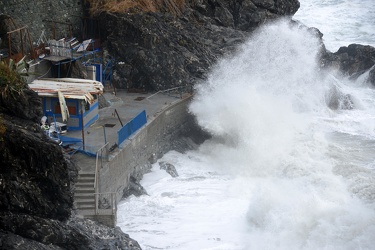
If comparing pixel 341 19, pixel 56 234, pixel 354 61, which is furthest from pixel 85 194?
pixel 341 19

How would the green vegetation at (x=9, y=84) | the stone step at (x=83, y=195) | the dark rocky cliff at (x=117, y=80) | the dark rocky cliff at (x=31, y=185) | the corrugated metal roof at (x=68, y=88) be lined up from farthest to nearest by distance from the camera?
the corrugated metal roof at (x=68, y=88)
the stone step at (x=83, y=195)
the green vegetation at (x=9, y=84)
the dark rocky cliff at (x=117, y=80)
the dark rocky cliff at (x=31, y=185)

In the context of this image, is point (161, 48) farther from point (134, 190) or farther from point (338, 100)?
point (338, 100)

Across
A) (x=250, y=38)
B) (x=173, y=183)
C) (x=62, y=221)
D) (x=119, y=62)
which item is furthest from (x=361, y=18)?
(x=62, y=221)

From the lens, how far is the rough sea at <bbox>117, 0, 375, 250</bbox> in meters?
14.5

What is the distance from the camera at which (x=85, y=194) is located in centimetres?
1473

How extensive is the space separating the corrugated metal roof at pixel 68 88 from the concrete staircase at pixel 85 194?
3.05m

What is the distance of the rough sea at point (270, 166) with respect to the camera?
1445cm

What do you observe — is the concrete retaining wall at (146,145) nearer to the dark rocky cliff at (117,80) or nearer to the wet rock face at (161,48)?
the wet rock face at (161,48)

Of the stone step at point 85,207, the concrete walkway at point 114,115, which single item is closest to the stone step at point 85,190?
the stone step at point 85,207

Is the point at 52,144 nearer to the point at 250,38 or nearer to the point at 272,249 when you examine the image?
the point at 272,249

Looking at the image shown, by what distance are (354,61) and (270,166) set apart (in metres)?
14.9

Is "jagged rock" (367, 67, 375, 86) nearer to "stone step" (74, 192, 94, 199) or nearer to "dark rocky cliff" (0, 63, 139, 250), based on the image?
"stone step" (74, 192, 94, 199)

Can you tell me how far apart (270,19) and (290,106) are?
7.00 metres

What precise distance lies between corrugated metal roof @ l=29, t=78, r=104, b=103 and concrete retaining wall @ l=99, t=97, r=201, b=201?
1.77 meters
